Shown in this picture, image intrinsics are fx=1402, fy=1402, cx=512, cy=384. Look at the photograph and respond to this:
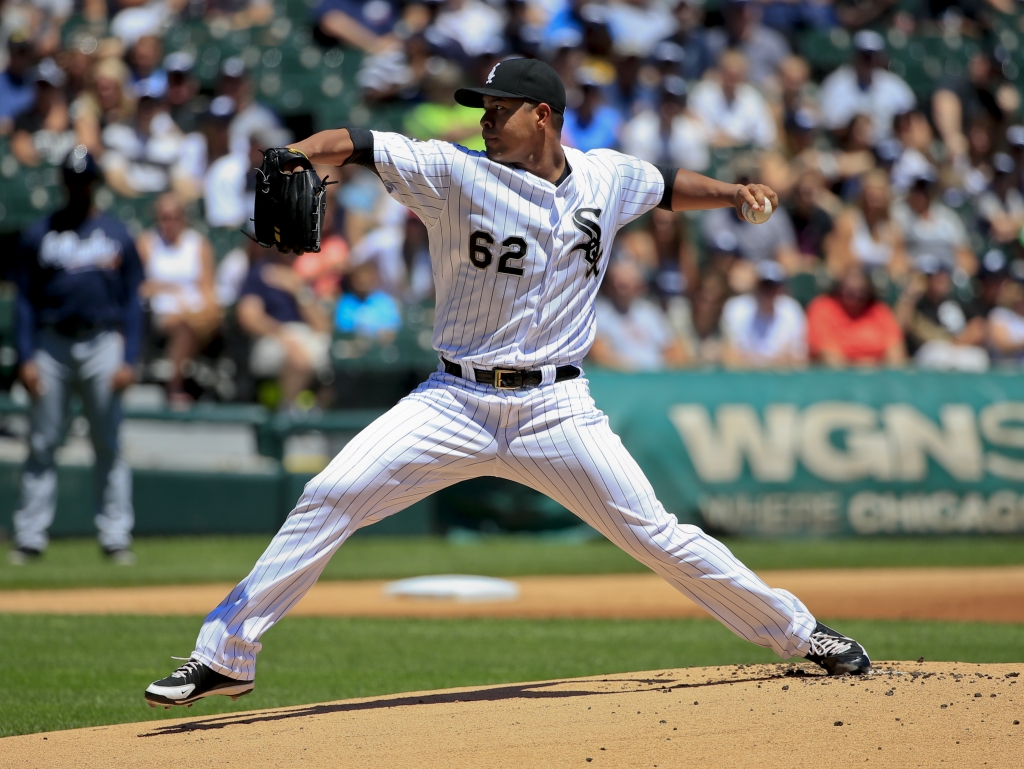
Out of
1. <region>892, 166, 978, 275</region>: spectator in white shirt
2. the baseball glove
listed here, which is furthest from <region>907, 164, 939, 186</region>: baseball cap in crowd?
the baseball glove

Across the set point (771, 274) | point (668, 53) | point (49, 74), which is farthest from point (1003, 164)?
point (49, 74)

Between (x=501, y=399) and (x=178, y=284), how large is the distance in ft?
24.7

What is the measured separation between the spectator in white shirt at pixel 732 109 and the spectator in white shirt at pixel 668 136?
0.65m

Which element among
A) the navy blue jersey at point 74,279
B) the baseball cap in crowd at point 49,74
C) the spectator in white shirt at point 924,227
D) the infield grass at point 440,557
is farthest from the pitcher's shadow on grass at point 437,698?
the baseball cap in crowd at point 49,74

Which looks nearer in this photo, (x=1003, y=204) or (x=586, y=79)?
(x=586, y=79)

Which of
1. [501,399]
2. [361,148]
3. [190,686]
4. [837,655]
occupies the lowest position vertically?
[190,686]

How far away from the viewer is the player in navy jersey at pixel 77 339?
30.2 ft

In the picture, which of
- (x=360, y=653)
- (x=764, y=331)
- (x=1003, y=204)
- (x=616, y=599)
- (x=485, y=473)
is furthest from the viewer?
(x=1003, y=204)

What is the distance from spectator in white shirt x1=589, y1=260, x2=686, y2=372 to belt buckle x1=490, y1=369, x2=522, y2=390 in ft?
23.1

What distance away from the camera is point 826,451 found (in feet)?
35.4

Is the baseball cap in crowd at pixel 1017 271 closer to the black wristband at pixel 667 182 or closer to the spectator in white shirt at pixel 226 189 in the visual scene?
the spectator in white shirt at pixel 226 189

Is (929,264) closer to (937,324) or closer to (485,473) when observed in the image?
(937,324)

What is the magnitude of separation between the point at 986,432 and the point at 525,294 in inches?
291

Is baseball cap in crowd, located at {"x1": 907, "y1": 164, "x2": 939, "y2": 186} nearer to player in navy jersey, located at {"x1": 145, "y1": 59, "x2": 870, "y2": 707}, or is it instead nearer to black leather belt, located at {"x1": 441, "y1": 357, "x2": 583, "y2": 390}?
player in navy jersey, located at {"x1": 145, "y1": 59, "x2": 870, "y2": 707}
